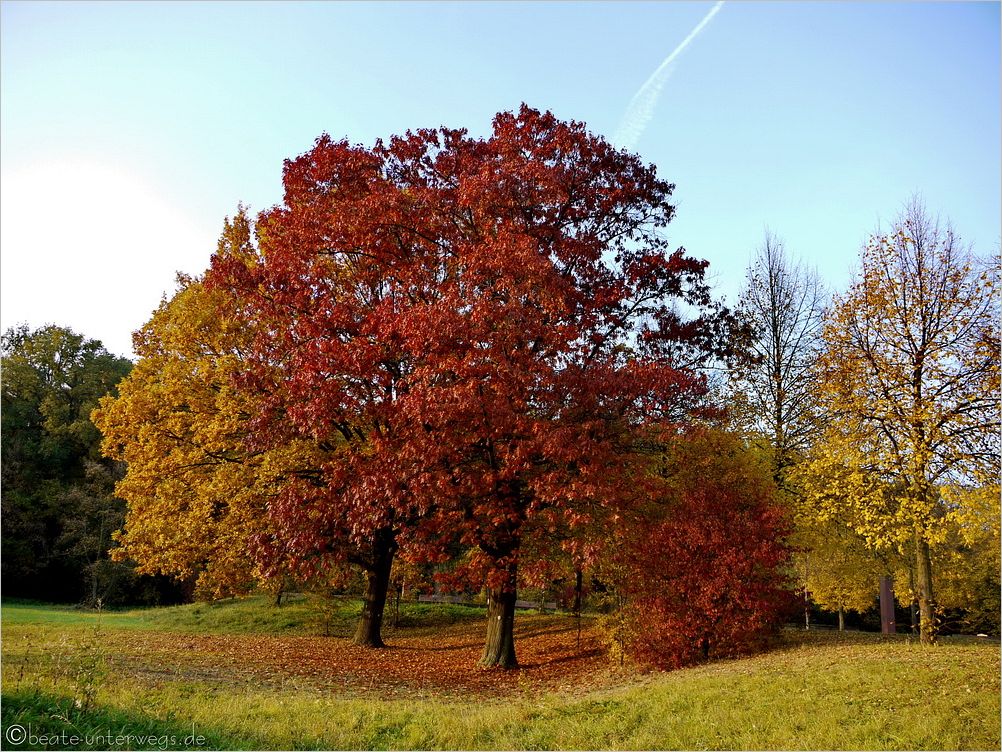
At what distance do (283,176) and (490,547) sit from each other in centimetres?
1010

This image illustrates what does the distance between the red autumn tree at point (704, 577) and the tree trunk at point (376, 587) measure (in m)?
7.23

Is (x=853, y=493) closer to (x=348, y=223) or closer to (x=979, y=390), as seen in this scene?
(x=979, y=390)

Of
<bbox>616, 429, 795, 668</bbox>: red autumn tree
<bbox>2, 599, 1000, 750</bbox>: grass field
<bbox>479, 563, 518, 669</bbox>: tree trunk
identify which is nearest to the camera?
<bbox>2, 599, 1000, 750</bbox>: grass field

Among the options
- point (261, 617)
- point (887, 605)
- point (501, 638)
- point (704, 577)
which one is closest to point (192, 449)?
point (501, 638)

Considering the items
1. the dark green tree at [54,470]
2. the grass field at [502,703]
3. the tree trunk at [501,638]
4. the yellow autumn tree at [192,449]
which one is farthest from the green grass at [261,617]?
the grass field at [502,703]

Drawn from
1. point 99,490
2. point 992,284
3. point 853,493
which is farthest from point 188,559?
point 99,490

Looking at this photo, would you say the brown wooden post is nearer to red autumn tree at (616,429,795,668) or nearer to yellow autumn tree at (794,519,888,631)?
yellow autumn tree at (794,519,888,631)

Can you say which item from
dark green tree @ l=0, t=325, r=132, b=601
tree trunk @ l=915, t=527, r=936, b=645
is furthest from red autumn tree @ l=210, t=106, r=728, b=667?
dark green tree @ l=0, t=325, r=132, b=601

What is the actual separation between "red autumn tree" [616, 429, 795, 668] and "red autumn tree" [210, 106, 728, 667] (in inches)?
48.2

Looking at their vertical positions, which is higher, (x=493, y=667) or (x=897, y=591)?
(x=897, y=591)

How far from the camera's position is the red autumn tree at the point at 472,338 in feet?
45.4

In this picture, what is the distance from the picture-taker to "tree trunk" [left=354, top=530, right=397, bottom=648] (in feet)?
65.8

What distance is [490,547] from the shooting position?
1602cm

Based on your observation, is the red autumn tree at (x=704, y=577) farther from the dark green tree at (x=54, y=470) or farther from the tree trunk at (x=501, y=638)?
the dark green tree at (x=54, y=470)
